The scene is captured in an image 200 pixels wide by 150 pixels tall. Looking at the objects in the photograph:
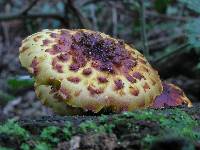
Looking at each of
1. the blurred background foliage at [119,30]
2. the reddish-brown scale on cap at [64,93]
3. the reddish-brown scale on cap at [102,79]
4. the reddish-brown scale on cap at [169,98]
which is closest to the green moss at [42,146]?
the reddish-brown scale on cap at [64,93]

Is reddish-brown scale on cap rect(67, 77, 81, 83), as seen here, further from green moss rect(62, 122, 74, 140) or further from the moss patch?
green moss rect(62, 122, 74, 140)

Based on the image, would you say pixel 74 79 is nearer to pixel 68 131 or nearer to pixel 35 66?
pixel 35 66

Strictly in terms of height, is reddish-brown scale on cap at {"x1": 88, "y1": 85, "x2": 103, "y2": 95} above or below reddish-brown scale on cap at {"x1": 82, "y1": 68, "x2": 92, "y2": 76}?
below

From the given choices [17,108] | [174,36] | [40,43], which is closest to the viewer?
[40,43]

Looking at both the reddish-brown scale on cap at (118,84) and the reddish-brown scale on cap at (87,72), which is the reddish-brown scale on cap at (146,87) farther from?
the reddish-brown scale on cap at (87,72)

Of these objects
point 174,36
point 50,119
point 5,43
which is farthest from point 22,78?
point 5,43

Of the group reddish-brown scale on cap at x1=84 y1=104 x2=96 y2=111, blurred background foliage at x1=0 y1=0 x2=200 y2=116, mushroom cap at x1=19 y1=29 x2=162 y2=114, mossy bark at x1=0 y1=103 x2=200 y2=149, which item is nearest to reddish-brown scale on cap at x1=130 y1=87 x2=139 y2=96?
mushroom cap at x1=19 y1=29 x2=162 y2=114

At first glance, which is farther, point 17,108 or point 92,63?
point 17,108

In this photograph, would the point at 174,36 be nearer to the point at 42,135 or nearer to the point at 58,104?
the point at 58,104
